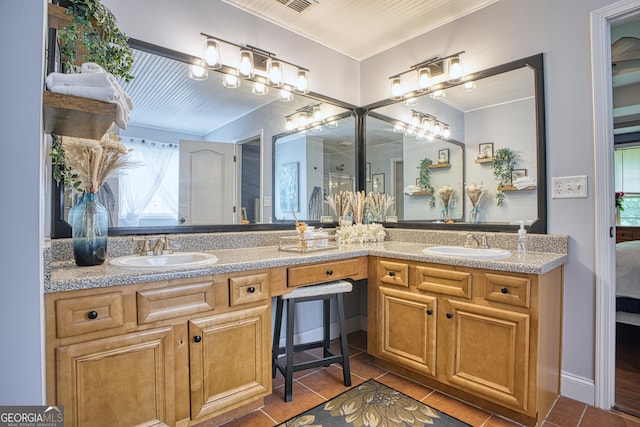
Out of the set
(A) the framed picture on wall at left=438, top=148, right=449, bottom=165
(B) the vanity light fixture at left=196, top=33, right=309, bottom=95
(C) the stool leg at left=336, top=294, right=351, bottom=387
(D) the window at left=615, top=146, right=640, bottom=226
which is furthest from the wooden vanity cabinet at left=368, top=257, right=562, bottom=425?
(D) the window at left=615, top=146, right=640, bottom=226

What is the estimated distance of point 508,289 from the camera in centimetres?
163

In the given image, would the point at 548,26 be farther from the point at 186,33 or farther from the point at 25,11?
the point at 25,11

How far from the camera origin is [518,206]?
2.09 metres

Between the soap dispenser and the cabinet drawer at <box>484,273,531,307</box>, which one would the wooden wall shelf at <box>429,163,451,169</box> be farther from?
the cabinet drawer at <box>484,273,531,307</box>

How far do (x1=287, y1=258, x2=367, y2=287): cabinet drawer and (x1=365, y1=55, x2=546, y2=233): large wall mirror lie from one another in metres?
0.81

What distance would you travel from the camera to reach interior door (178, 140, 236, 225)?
201cm

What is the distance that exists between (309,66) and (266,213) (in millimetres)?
1322

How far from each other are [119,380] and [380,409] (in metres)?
1.32

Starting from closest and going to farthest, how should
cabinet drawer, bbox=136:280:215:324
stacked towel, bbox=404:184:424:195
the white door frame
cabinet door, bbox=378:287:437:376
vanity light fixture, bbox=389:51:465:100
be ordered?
cabinet drawer, bbox=136:280:215:324 < the white door frame < cabinet door, bbox=378:287:437:376 < vanity light fixture, bbox=389:51:465:100 < stacked towel, bbox=404:184:424:195

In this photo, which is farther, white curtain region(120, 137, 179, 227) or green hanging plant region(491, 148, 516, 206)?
green hanging plant region(491, 148, 516, 206)

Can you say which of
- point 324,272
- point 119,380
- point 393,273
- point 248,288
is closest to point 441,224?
point 393,273

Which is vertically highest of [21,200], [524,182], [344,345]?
[524,182]

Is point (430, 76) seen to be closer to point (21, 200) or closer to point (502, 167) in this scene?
point (502, 167)

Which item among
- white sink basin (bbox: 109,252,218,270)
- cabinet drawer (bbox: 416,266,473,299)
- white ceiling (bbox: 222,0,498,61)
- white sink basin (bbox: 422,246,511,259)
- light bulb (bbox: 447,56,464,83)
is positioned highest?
white ceiling (bbox: 222,0,498,61)
